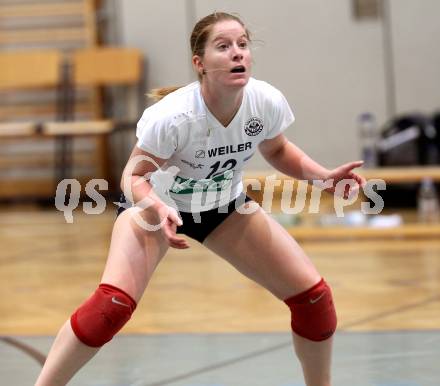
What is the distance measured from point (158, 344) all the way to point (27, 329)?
74cm

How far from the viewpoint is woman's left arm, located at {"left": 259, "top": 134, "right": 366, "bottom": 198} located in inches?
122

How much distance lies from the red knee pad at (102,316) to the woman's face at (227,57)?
2.21 feet

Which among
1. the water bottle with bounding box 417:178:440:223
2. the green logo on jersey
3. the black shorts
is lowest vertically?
the water bottle with bounding box 417:178:440:223

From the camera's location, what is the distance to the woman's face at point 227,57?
9.48 ft

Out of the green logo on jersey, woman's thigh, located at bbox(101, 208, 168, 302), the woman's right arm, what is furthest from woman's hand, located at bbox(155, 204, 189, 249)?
the green logo on jersey

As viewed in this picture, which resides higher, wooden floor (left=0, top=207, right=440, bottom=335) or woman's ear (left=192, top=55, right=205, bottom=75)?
woman's ear (left=192, top=55, right=205, bottom=75)

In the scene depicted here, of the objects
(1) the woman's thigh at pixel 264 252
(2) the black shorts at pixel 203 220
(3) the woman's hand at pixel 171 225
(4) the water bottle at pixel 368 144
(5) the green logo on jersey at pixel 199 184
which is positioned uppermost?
(5) the green logo on jersey at pixel 199 184

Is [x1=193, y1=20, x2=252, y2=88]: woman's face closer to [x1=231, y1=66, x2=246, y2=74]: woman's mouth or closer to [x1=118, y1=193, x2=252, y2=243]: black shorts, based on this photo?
[x1=231, y1=66, x2=246, y2=74]: woman's mouth

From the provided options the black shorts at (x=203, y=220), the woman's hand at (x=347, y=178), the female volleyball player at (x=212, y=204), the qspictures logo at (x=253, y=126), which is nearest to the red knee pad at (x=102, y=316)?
the female volleyball player at (x=212, y=204)

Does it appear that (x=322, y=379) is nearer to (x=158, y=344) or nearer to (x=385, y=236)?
(x=158, y=344)

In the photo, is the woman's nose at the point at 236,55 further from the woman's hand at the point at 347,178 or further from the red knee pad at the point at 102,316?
the red knee pad at the point at 102,316

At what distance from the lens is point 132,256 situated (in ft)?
9.56

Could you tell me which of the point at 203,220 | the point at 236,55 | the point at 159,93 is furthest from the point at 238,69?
the point at 203,220

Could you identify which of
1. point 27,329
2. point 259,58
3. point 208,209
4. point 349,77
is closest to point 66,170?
point 259,58
